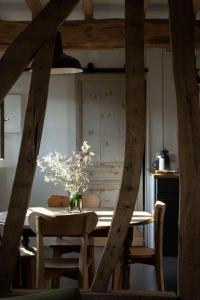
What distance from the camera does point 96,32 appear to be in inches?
242

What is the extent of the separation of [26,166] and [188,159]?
0.82 metres

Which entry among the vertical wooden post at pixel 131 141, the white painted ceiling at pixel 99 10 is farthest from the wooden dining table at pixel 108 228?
the white painted ceiling at pixel 99 10

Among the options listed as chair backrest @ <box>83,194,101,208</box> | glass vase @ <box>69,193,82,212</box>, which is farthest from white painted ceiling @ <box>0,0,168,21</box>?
glass vase @ <box>69,193,82,212</box>

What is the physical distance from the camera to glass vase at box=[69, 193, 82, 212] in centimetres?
471

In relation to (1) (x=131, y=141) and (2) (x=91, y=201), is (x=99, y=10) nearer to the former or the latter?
(2) (x=91, y=201)

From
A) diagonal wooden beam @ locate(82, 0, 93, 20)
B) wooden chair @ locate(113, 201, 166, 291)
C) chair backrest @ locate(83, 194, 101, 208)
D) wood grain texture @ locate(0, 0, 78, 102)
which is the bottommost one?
wooden chair @ locate(113, 201, 166, 291)

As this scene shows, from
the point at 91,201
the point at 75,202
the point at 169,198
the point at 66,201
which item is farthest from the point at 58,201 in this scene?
the point at 169,198

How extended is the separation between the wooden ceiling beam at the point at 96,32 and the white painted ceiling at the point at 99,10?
0.53 meters

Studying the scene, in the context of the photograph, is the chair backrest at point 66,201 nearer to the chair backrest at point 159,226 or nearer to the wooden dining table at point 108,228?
the wooden dining table at point 108,228

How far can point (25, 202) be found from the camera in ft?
9.07

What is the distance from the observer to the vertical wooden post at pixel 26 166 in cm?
275

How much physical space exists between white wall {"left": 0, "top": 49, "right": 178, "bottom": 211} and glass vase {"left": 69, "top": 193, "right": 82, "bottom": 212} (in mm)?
2603

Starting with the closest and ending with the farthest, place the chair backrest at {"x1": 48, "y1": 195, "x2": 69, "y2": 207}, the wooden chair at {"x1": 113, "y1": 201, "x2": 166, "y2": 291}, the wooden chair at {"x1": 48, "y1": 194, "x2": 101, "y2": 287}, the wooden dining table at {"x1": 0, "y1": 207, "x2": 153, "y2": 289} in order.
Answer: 1. the wooden dining table at {"x1": 0, "y1": 207, "x2": 153, "y2": 289}
2. the wooden chair at {"x1": 113, "y1": 201, "x2": 166, "y2": 291}
3. the wooden chair at {"x1": 48, "y1": 194, "x2": 101, "y2": 287}
4. the chair backrest at {"x1": 48, "y1": 195, "x2": 69, "y2": 207}

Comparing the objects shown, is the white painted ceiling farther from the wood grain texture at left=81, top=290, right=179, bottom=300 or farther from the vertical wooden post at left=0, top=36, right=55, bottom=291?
the wood grain texture at left=81, top=290, right=179, bottom=300
